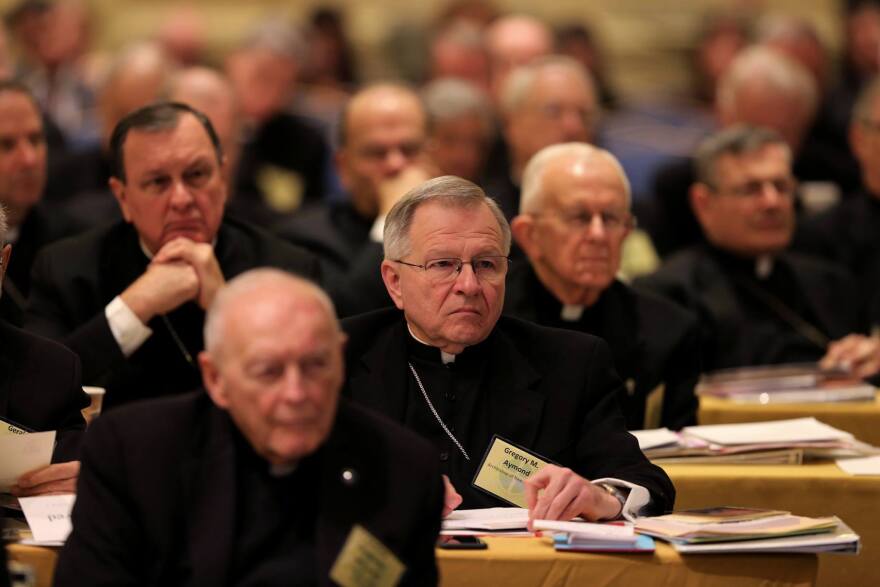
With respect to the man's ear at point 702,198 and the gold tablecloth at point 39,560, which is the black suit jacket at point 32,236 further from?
the man's ear at point 702,198

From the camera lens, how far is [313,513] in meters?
2.96

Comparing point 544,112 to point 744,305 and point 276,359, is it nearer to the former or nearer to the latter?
point 744,305

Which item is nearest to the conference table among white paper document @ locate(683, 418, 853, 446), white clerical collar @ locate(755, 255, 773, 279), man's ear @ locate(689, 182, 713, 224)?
white paper document @ locate(683, 418, 853, 446)

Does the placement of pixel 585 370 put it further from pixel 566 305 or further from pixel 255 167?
pixel 255 167

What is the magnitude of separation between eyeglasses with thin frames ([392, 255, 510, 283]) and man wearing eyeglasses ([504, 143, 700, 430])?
101cm

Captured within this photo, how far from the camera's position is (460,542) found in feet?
10.7

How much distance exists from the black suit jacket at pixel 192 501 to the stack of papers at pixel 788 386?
6.66 feet

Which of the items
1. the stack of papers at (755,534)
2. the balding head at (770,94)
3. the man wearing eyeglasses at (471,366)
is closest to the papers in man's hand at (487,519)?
the man wearing eyeglasses at (471,366)

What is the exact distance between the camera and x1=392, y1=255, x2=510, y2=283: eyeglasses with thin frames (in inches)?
146

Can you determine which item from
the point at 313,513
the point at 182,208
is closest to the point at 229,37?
the point at 182,208

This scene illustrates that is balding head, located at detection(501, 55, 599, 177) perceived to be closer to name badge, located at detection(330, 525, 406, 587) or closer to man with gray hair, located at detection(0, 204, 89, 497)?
man with gray hair, located at detection(0, 204, 89, 497)

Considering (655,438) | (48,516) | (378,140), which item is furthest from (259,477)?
(378,140)

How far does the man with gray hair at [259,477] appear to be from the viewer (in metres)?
2.84

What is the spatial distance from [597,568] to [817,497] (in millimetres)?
985
